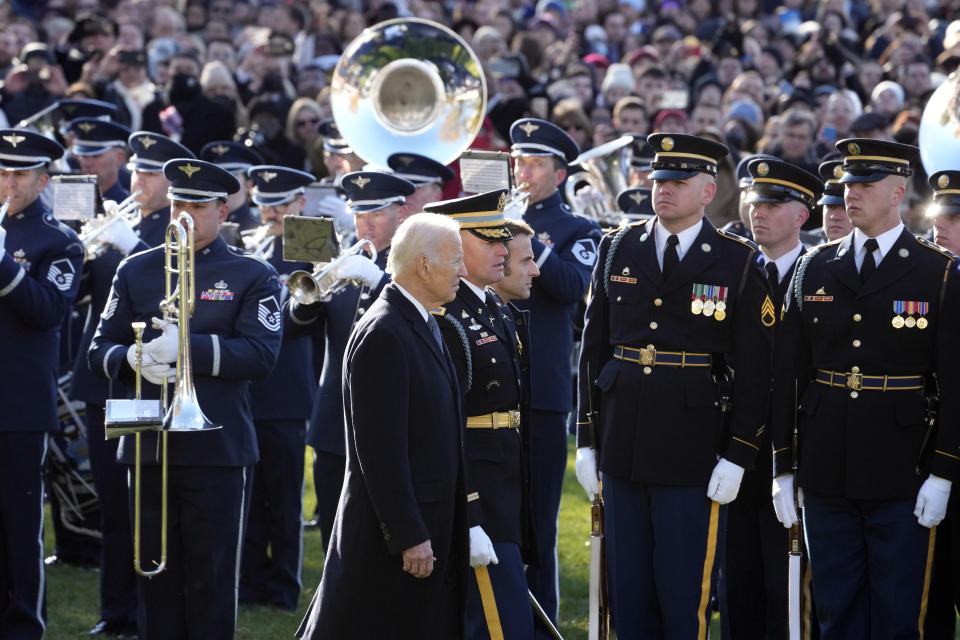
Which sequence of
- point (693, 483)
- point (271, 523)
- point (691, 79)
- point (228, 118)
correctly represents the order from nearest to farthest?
point (693, 483) < point (271, 523) < point (228, 118) < point (691, 79)

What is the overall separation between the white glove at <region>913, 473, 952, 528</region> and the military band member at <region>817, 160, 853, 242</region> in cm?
205

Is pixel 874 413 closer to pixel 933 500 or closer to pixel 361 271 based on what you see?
pixel 933 500

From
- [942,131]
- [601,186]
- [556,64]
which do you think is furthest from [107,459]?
[556,64]

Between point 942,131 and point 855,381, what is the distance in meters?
3.45

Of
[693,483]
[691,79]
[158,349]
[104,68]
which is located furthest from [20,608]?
[691,79]

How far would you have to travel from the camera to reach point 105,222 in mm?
8352

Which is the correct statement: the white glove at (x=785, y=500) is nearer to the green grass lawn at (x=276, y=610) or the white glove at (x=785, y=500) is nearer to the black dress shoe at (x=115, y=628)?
Answer: the green grass lawn at (x=276, y=610)

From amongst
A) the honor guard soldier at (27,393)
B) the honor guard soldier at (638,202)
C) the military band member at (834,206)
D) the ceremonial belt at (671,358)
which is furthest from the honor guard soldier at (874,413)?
the honor guard soldier at (638,202)

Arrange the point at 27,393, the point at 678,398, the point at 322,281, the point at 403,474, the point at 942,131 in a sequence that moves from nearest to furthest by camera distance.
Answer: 1. the point at 403,474
2. the point at 678,398
3. the point at 27,393
4. the point at 322,281
5. the point at 942,131

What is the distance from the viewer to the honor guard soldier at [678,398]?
6.33m

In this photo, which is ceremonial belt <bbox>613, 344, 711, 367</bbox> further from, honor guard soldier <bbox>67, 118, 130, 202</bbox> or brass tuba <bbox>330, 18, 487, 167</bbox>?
honor guard soldier <bbox>67, 118, 130, 202</bbox>

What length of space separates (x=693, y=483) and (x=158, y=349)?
8.09 ft

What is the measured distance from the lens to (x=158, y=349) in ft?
22.1

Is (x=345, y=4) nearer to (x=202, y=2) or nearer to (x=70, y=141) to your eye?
(x=202, y=2)
